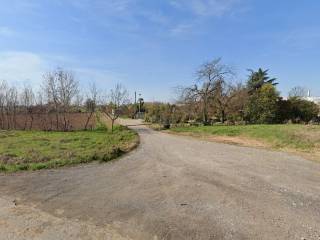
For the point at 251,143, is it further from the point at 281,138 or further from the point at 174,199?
the point at 174,199

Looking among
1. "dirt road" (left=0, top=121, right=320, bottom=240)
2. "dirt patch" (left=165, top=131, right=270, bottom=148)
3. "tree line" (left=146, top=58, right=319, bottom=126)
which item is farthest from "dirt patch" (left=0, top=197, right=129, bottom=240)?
"tree line" (left=146, top=58, right=319, bottom=126)

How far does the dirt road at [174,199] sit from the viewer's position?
478 centimetres

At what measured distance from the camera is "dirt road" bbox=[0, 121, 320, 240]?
4.78m

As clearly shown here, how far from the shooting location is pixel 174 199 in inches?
250

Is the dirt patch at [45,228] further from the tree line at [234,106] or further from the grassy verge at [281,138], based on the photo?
the tree line at [234,106]

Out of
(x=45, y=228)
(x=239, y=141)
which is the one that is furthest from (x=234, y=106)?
(x=45, y=228)

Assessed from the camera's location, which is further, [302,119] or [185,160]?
[302,119]

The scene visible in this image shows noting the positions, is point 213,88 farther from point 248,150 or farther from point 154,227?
point 154,227

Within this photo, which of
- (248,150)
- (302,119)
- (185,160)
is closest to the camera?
(185,160)

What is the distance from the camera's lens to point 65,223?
203 inches

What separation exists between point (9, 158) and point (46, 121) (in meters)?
19.1

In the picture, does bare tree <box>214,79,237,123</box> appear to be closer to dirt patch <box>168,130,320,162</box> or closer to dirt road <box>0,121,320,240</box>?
dirt patch <box>168,130,320,162</box>

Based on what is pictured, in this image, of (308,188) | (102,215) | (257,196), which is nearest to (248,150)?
(308,188)

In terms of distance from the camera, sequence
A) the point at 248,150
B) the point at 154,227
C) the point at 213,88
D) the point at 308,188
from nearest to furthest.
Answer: the point at 154,227
the point at 308,188
the point at 248,150
the point at 213,88
